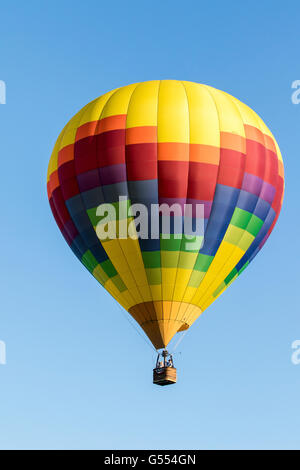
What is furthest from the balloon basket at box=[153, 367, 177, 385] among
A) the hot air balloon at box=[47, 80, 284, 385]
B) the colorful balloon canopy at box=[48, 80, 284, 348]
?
the colorful balloon canopy at box=[48, 80, 284, 348]

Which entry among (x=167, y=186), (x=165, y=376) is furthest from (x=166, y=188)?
(x=165, y=376)

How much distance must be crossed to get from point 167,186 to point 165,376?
5.12 m

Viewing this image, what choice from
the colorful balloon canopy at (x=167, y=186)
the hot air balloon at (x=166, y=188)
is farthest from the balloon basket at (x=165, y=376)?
the colorful balloon canopy at (x=167, y=186)

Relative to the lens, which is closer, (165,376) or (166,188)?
(165,376)

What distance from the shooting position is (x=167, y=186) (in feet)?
99.0

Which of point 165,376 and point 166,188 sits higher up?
point 166,188

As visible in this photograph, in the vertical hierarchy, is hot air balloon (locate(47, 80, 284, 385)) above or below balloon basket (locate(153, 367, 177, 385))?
above

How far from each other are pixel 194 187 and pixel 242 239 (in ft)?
7.28

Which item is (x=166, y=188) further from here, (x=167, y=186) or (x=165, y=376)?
(x=165, y=376)

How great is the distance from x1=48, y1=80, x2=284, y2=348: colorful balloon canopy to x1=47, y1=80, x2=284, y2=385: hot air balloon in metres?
0.03

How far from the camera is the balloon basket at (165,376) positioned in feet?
96.6

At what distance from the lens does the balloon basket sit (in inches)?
1160

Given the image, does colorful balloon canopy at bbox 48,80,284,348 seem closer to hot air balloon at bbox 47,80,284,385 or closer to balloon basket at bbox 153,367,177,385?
hot air balloon at bbox 47,80,284,385

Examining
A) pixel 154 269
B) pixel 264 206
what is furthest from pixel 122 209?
pixel 264 206
